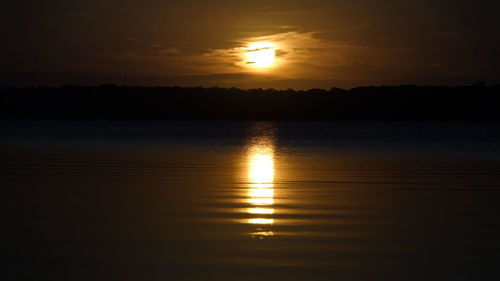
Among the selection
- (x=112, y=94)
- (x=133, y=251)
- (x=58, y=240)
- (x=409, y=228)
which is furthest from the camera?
(x=112, y=94)

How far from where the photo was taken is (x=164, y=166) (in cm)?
1869

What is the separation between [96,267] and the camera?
650cm

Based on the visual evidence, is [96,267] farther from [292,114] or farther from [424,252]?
[292,114]

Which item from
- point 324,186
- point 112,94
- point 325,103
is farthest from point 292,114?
point 324,186

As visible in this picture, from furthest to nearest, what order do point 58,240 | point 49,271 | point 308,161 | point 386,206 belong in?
1. point 308,161
2. point 386,206
3. point 58,240
4. point 49,271

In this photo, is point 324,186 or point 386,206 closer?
point 386,206

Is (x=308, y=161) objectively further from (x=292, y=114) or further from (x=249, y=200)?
A: (x=292, y=114)

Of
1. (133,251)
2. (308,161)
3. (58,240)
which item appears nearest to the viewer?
(133,251)

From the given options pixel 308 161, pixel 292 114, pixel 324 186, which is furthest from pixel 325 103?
pixel 324 186

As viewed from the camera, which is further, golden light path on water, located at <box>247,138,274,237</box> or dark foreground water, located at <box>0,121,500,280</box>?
golden light path on water, located at <box>247,138,274,237</box>

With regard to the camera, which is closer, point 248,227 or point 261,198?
point 248,227

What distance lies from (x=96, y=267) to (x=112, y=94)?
126m

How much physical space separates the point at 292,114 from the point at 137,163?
114 meters

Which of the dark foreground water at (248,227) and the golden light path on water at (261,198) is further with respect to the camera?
the golden light path on water at (261,198)
